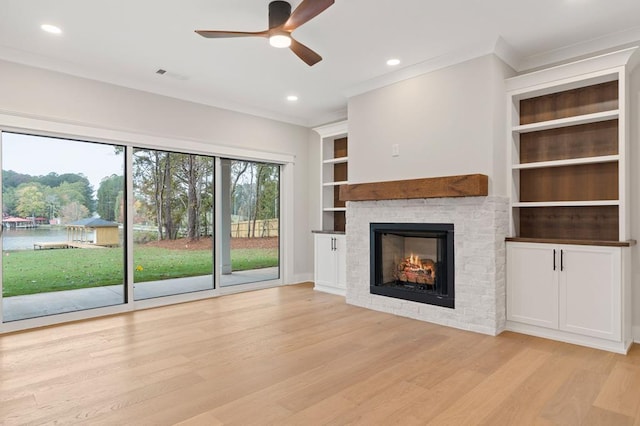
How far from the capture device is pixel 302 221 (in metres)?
6.62

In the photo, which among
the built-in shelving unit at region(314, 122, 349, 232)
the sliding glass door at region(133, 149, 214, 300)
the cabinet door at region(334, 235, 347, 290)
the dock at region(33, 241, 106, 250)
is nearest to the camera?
the dock at region(33, 241, 106, 250)

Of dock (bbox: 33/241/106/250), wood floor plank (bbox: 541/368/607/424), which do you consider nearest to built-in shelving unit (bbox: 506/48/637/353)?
wood floor plank (bbox: 541/368/607/424)

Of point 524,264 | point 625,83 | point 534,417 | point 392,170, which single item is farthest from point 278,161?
point 534,417

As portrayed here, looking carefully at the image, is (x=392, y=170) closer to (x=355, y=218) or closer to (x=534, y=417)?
(x=355, y=218)

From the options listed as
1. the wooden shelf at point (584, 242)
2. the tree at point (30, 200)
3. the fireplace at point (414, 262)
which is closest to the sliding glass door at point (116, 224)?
the tree at point (30, 200)

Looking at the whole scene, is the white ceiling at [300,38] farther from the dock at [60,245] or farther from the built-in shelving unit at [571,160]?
the dock at [60,245]

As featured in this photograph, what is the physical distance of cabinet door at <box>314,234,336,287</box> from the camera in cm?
572

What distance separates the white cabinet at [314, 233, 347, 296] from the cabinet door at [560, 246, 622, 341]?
2.75m

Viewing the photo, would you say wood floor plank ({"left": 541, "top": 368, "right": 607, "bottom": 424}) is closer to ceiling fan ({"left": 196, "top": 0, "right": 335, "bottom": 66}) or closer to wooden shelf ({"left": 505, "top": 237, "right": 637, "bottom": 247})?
wooden shelf ({"left": 505, "top": 237, "right": 637, "bottom": 247})

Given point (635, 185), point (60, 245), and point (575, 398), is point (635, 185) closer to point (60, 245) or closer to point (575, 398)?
point (575, 398)

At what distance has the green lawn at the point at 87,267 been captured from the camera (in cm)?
402

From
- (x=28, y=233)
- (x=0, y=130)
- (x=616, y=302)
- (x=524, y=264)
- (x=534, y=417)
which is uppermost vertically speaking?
(x=0, y=130)

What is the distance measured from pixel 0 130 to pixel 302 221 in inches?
164

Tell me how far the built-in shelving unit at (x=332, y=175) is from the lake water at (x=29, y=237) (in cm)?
358
